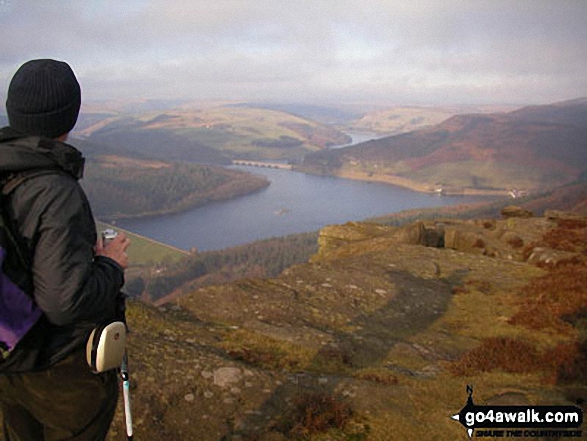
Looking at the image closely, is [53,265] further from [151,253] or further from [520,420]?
[151,253]

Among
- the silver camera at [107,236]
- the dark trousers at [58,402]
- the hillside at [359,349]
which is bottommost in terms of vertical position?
the hillside at [359,349]

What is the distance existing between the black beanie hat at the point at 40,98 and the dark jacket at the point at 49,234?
0.13 m

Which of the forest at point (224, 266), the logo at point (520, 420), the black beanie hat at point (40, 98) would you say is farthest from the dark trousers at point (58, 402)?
the forest at point (224, 266)

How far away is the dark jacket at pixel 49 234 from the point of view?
275 centimetres

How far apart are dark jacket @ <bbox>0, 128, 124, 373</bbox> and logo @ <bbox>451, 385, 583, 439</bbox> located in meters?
5.04

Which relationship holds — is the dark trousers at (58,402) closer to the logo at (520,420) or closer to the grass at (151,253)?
the logo at (520,420)

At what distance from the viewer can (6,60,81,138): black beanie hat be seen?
9.73 feet

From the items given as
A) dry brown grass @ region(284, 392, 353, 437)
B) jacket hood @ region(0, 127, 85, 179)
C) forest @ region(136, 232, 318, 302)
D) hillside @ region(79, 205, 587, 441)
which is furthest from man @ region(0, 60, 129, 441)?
forest @ region(136, 232, 318, 302)

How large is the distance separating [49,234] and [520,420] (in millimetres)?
5952

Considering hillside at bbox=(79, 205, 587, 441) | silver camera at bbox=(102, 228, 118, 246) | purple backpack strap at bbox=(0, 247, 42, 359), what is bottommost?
hillside at bbox=(79, 205, 587, 441)

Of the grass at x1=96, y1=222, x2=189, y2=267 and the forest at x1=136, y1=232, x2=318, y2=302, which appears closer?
the forest at x1=136, y1=232, x2=318, y2=302

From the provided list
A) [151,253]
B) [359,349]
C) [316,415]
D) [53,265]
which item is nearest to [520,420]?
[316,415]

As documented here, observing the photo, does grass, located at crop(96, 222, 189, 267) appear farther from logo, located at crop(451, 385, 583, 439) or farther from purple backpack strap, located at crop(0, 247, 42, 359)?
purple backpack strap, located at crop(0, 247, 42, 359)

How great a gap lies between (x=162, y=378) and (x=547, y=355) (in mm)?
6751
